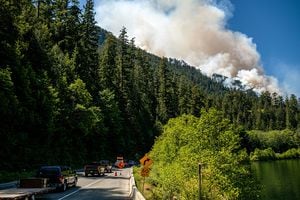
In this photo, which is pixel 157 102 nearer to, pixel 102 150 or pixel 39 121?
pixel 102 150

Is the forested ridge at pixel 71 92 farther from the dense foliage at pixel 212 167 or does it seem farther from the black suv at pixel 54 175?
the dense foliage at pixel 212 167

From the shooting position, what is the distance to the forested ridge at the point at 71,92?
46.8 metres

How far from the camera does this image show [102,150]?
287 ft

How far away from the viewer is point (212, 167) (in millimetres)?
24203

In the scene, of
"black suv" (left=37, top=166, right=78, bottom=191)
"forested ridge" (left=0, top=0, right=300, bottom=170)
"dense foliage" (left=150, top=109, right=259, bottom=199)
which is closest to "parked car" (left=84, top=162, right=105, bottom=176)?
"forested ridge" (left=0, top=0, right=300, bottom=170)

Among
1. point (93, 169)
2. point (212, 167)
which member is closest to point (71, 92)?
point (93, 169)

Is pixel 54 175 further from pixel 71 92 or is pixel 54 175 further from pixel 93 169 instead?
pixel 71 92

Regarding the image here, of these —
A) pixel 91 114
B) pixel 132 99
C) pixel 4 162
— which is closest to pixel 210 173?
pixel 4 162

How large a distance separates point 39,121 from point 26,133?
116 inches

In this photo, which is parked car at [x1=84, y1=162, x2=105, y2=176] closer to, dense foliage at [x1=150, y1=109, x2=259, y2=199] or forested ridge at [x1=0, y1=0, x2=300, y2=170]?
forested ridge at [x1=0, y1=0, x2=300, y2=170]

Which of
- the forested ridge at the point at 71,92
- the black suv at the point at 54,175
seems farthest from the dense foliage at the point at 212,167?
the forested ridge at the point at 71,92

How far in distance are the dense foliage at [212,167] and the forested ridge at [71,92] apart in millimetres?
20270

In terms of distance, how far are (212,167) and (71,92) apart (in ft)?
160

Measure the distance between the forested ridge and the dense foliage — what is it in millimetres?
20270
